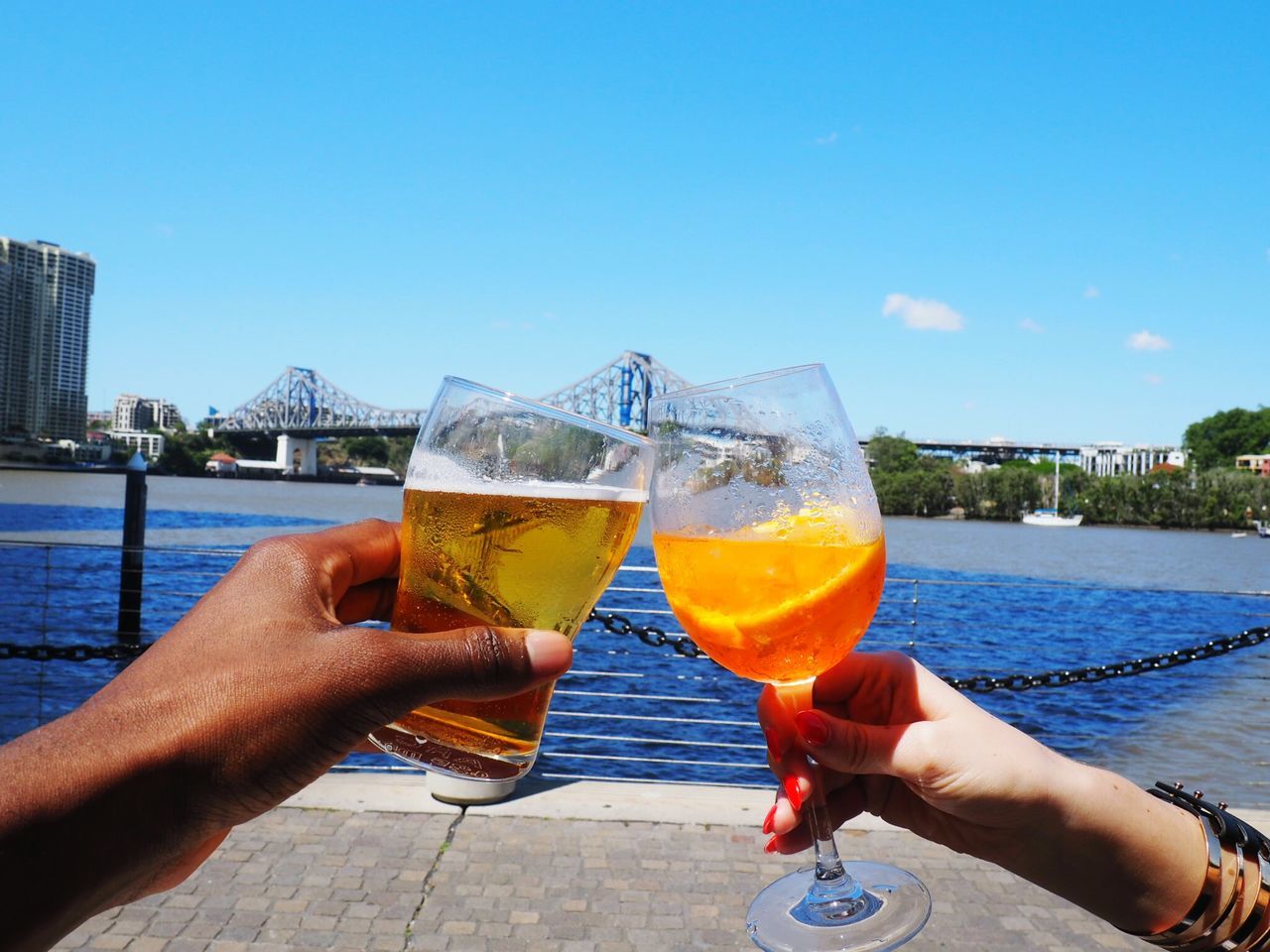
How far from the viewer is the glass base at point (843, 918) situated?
0.98m

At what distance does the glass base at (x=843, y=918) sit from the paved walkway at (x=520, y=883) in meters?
1.28

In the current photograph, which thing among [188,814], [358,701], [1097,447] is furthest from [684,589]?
[1097,447]

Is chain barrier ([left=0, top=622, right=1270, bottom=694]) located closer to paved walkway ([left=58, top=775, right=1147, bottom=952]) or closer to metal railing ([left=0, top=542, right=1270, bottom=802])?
metal railing ([left=0, top=542, right=1270, bottom=802])

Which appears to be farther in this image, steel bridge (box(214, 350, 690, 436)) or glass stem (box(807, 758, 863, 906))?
steel bridge (box(214, 350, 690, 436))

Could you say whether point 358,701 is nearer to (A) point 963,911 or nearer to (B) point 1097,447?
(A) point 963,911

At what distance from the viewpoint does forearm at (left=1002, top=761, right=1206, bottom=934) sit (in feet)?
3.63

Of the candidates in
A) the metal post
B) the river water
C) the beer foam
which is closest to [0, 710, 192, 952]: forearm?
the beer foam

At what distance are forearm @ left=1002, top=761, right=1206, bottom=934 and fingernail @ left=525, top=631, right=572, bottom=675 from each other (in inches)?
24.2

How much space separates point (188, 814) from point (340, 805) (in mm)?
2426

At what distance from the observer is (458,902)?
7.91ft

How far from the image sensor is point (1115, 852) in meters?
1.13

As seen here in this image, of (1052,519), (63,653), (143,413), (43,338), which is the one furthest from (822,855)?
(143,413)

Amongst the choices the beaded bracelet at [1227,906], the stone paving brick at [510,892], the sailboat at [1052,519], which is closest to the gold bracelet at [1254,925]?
the beaded bracelet at [1227,906]

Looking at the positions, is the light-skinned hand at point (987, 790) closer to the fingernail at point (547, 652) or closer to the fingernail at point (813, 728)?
the fingernail at point (813, 728)
